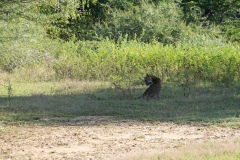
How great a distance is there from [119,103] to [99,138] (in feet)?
15.1

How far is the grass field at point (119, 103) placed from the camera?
11.6 m

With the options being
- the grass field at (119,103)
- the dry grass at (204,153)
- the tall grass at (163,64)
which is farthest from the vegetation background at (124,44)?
the dry grass at (204,153)

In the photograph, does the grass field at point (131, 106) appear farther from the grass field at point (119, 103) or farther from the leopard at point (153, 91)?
the leopard at point (153, 91)

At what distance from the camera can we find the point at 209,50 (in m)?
17.3

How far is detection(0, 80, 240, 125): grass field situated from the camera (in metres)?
11.6

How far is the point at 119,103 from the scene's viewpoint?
13.6m

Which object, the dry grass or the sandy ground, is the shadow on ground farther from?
the dry grass

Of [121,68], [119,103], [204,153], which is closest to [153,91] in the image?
[119,103]

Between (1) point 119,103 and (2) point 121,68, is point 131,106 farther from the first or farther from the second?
(2) point 121,68

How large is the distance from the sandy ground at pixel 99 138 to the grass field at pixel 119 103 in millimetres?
921

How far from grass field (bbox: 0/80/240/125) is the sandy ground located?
0.92m

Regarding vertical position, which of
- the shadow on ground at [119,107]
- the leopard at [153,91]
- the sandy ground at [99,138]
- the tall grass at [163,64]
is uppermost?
the tall grass at [163,64]

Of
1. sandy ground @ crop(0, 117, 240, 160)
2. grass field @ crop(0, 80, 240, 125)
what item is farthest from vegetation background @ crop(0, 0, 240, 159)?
sandy ground @ crop(0, 117, 240, 160)

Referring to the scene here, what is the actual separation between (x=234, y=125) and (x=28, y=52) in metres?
4.95
